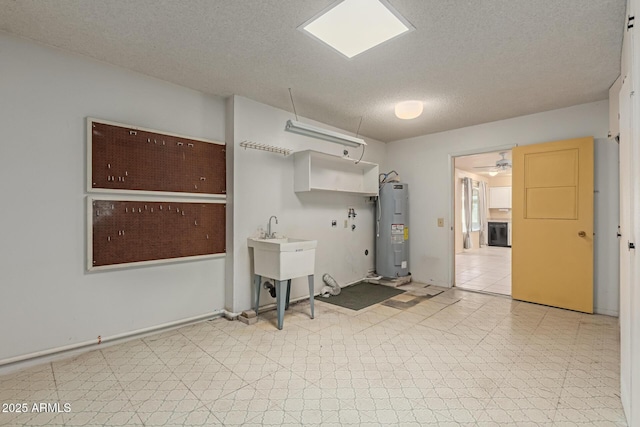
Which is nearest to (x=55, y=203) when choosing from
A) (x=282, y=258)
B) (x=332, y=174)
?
(x=282, y=258)

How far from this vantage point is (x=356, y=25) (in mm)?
2205

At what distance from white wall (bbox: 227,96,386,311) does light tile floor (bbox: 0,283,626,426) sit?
2.48 ft

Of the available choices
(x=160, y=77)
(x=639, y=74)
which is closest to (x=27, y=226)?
(x=160, y=77)

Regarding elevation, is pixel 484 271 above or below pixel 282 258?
below

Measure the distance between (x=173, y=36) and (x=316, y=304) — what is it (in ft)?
10.5

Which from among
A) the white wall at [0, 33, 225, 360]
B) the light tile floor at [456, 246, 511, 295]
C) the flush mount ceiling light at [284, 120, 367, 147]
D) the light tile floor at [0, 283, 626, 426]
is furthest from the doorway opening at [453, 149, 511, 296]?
the white wall at [0, 33, 225, 360]

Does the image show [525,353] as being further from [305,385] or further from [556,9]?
[556,9]

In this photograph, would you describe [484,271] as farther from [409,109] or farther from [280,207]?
[280,207]

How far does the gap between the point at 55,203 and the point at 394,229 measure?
430 cm

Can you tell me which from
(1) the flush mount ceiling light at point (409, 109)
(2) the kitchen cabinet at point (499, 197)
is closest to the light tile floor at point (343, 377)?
(1) the flush mount ceiling light at point (409, 109)

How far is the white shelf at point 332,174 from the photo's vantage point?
396cm

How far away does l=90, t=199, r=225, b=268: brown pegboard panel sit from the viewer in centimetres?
264

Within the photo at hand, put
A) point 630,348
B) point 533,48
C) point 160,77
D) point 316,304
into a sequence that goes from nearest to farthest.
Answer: point 630,348 < point 533,48 < point 160,77 < point 316,304

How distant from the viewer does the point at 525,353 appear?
2566mm
